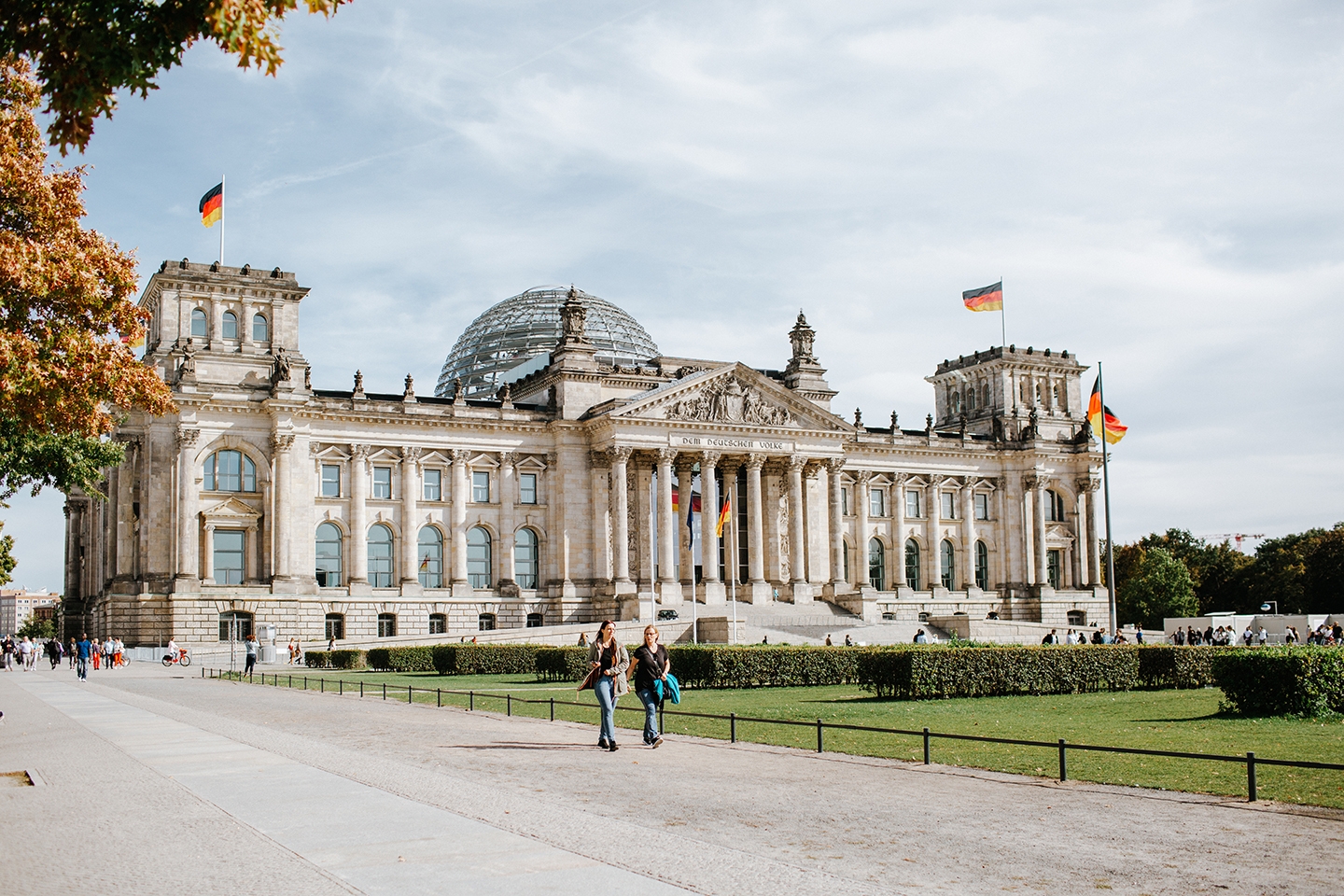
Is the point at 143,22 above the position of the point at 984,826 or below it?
above

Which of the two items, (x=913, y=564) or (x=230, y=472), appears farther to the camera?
(x=913, y=564)

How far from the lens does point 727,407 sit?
3219 inches

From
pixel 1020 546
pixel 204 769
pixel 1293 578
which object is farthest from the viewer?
pixel 1293 578

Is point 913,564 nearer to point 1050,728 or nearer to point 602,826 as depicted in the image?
point 1050,728

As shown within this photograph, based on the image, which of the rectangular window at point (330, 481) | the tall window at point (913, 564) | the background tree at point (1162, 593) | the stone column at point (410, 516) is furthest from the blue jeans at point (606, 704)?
the background tree at point (1162, 593)

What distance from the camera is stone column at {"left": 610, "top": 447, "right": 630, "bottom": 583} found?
258 feet

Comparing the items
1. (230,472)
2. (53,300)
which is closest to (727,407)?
(230,472)

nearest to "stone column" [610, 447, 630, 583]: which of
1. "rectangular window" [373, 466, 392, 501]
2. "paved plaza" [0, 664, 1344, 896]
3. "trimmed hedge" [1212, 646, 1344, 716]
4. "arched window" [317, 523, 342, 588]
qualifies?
"rectangular window" [373, 466, 392, 501]

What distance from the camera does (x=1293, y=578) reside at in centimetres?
10500

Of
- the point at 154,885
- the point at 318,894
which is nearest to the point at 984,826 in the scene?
the point at 318,894

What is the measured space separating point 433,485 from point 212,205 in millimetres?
21028

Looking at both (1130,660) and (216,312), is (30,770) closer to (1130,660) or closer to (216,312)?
(1130,660)

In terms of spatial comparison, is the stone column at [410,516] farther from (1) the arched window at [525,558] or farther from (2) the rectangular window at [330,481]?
(1) the arched window at [525,558]

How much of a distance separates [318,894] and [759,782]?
859 centimetres
